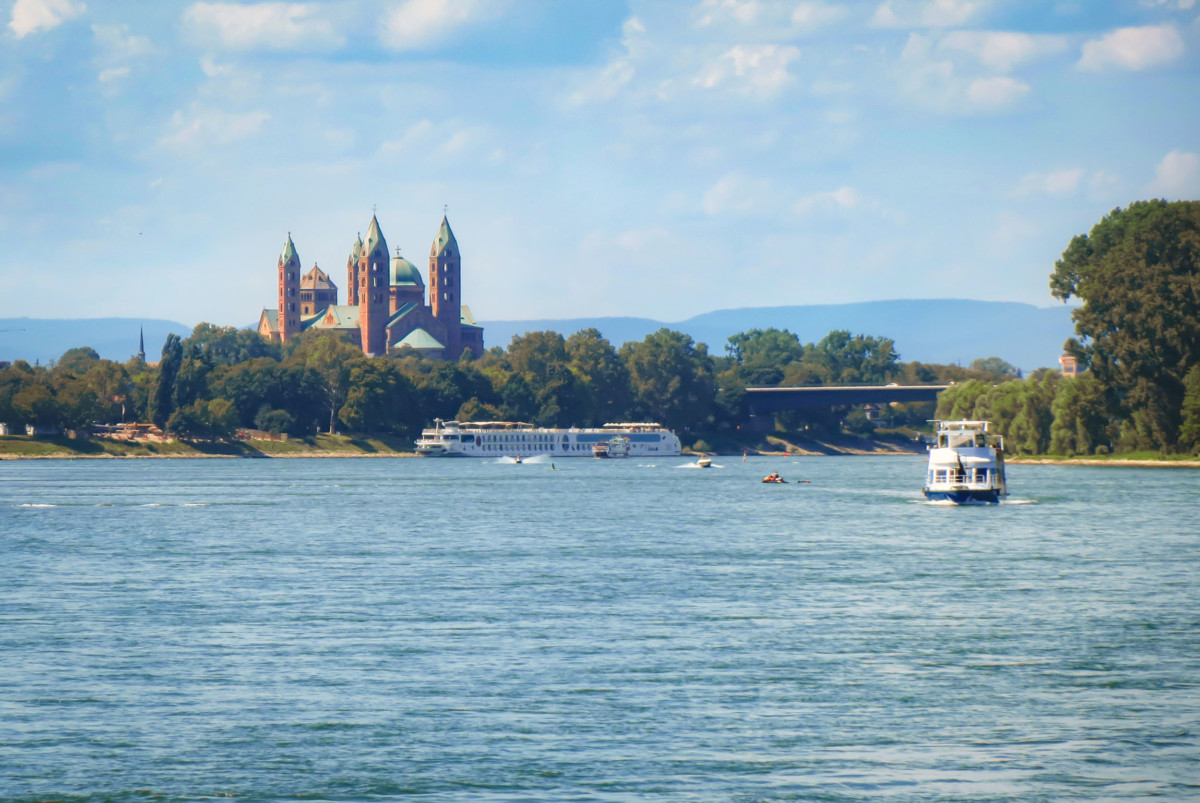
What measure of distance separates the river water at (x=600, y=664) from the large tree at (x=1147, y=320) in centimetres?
6878

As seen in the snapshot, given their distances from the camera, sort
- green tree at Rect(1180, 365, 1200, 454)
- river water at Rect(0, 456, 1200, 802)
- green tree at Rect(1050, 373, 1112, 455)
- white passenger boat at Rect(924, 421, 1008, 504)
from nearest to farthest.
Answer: river water at Rect(0, 456, 1200, 802), white passenger boat at Rect(924, 421, 1008, 504), green tree at Rect(1180, 365, 1200, 454), green tree at Rect(1050, 373, 1112, 455)

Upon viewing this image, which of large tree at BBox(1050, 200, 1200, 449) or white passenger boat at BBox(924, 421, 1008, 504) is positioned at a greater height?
large tree at BBox(1050, 200, 1200, 449)

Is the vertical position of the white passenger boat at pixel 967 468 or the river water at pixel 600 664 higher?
the white passenger boat at pixel 967 468

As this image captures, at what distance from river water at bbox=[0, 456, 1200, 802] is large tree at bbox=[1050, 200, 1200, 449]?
2708 inches

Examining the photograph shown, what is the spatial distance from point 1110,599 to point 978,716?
21125 millimetres

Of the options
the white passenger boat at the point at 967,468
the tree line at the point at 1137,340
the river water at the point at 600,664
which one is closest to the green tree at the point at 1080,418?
the tree line at the point at 1137,340

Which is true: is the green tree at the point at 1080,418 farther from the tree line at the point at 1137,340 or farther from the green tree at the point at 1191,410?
the green tree at the point at 1191,410

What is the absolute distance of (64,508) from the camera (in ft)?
325

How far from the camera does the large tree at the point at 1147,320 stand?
144 meters

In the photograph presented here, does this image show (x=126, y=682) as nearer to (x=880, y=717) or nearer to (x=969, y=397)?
(x=880, y=717)

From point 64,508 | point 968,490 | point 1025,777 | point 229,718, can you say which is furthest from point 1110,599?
point 64,508

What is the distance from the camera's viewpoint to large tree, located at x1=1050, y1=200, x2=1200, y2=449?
14350cm

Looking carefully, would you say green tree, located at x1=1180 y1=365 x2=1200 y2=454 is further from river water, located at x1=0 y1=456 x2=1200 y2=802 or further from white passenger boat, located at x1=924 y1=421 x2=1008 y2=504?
river water, located at x1=0 y1=456 x2=1200 y2=802

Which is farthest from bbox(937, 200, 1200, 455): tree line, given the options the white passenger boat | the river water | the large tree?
the river water
